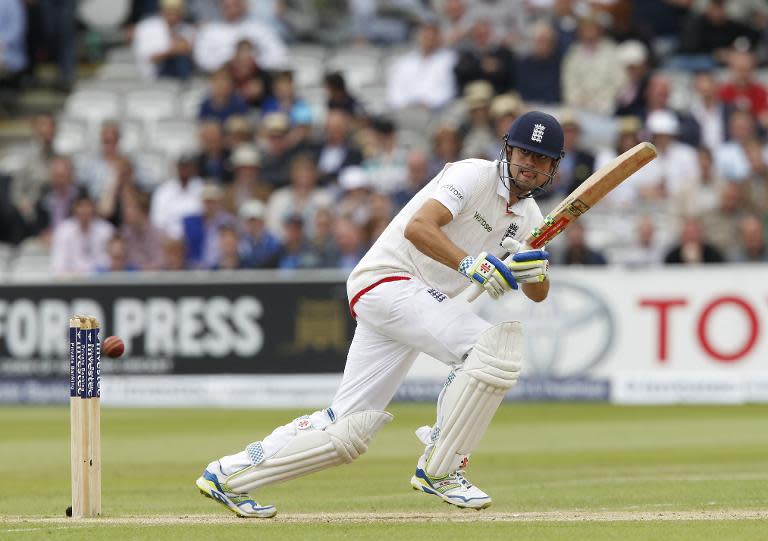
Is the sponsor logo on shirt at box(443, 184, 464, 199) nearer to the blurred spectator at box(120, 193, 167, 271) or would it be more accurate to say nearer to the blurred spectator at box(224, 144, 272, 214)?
the blurred spectator at box(120, 193, 167, 271)

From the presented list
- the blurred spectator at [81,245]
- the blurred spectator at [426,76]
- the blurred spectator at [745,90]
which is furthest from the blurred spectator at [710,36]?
the blurred spectator at [81,245]

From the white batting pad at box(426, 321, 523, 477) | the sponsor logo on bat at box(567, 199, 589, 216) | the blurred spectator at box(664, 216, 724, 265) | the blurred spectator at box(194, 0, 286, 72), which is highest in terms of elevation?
the blurred spectator at box(194, 0, 286, 72)

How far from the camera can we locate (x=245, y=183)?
16.0 meters

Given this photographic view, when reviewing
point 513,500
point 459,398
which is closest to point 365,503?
point 513,500

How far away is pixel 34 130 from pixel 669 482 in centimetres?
1219

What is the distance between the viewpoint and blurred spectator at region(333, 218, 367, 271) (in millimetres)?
14844

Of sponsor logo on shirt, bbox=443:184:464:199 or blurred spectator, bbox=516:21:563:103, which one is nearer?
sponsor logo on shirt, bbox=443:184:464:199

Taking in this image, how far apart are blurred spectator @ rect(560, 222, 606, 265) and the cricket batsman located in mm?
7851

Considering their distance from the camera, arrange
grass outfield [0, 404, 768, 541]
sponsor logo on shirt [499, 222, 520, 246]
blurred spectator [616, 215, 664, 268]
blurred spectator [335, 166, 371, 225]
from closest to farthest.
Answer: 1. grass outfield [0, 404, 768, 541]
2. sponsor logo on shirt [499, 222, 520, 246]
3. blurred spectator [616, 215, 664, 268]
4. blurred spectator [335, 166, 371, 225]

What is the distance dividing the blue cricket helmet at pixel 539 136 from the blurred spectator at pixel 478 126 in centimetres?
878

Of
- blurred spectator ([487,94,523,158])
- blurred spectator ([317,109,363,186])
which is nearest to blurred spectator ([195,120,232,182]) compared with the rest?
blurred spectator ([317,109,363,186])

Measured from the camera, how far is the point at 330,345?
1464 centimetres

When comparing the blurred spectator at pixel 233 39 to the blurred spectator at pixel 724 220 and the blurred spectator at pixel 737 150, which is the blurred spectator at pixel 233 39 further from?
the blurred spectator at pixel 724 220

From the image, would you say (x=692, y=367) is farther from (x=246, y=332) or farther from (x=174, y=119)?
(x=174, y=119)
